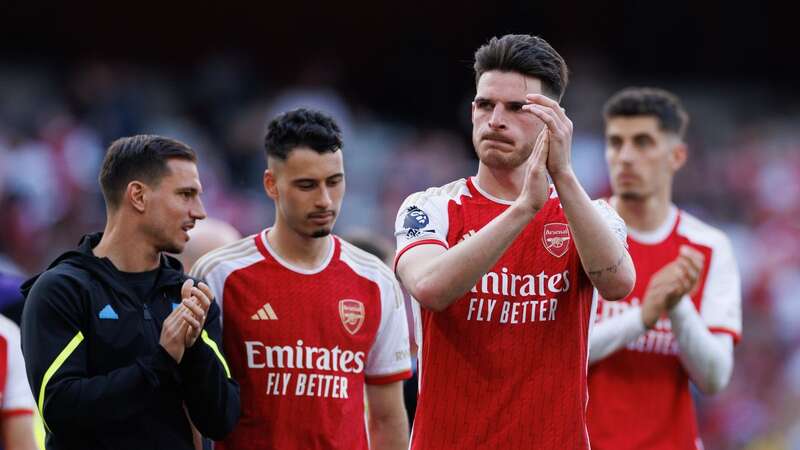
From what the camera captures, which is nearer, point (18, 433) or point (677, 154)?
point (18, 433)

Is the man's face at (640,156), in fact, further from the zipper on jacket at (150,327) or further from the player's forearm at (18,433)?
the player's forearm at (18,433)

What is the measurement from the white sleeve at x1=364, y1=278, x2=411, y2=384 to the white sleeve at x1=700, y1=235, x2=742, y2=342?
1892 mm

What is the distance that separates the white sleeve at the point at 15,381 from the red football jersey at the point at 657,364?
2731mm

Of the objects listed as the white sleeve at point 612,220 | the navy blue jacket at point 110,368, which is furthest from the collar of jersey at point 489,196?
the navy blue jacket at point 110,368

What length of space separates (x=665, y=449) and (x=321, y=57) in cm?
1183

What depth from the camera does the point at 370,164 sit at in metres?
15.8

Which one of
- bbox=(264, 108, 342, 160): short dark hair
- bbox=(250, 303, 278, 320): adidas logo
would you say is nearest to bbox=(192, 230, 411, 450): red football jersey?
bbox=(250, 303, 278, 320): adidas logo

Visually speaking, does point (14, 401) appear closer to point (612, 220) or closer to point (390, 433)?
point (390, 433)

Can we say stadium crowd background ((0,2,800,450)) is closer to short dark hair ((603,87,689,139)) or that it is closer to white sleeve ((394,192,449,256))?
short dark hair ((603,87,689,139))

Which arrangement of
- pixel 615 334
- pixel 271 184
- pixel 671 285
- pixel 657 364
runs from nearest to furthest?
pixel 271 184
pixel 671 285
pixel 615 334
pixel 657 364

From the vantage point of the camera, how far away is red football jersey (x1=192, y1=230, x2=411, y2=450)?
5281 mm

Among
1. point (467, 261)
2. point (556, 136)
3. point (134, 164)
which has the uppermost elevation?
point (556, 136)

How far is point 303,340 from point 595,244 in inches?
60.2

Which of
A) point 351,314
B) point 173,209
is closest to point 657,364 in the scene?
point 351,314
